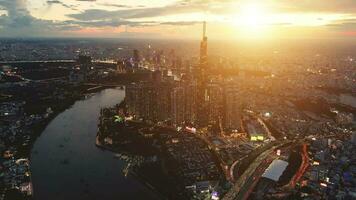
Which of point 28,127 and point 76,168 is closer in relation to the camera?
point 76,168

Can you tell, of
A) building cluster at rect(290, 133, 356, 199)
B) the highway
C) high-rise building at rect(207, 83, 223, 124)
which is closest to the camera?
the highway

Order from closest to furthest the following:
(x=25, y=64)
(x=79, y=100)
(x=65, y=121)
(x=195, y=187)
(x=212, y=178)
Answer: (x=195, y=187), (x=212, y=178), (x=65, y=121), (x=79, y=100), (x=25, y=64)

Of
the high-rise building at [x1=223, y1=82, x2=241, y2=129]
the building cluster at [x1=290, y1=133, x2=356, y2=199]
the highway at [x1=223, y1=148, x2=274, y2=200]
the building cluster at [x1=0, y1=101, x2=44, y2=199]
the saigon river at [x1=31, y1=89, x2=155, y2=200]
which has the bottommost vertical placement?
the saigon river at [x1=31, y1=89, x2=155, y2=200]

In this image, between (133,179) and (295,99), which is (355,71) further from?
(133,179)

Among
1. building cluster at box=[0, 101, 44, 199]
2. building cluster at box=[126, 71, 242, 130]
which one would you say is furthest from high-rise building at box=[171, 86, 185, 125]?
building cluster at box=[0, 101, 44, 199]

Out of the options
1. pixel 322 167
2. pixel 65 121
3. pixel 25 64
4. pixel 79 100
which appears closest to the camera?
pixel 322 167

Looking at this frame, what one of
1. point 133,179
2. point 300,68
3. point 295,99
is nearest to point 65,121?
point 133,179

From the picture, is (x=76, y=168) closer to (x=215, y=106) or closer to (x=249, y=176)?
(x=249, y=176)

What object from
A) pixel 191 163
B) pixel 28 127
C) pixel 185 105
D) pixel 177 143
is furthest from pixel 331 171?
pixel 28 127

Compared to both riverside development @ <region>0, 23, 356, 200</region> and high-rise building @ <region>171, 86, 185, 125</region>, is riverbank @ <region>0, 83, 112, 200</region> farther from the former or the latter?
high-rise building @ <region>171, 86, 185, 125</region>
